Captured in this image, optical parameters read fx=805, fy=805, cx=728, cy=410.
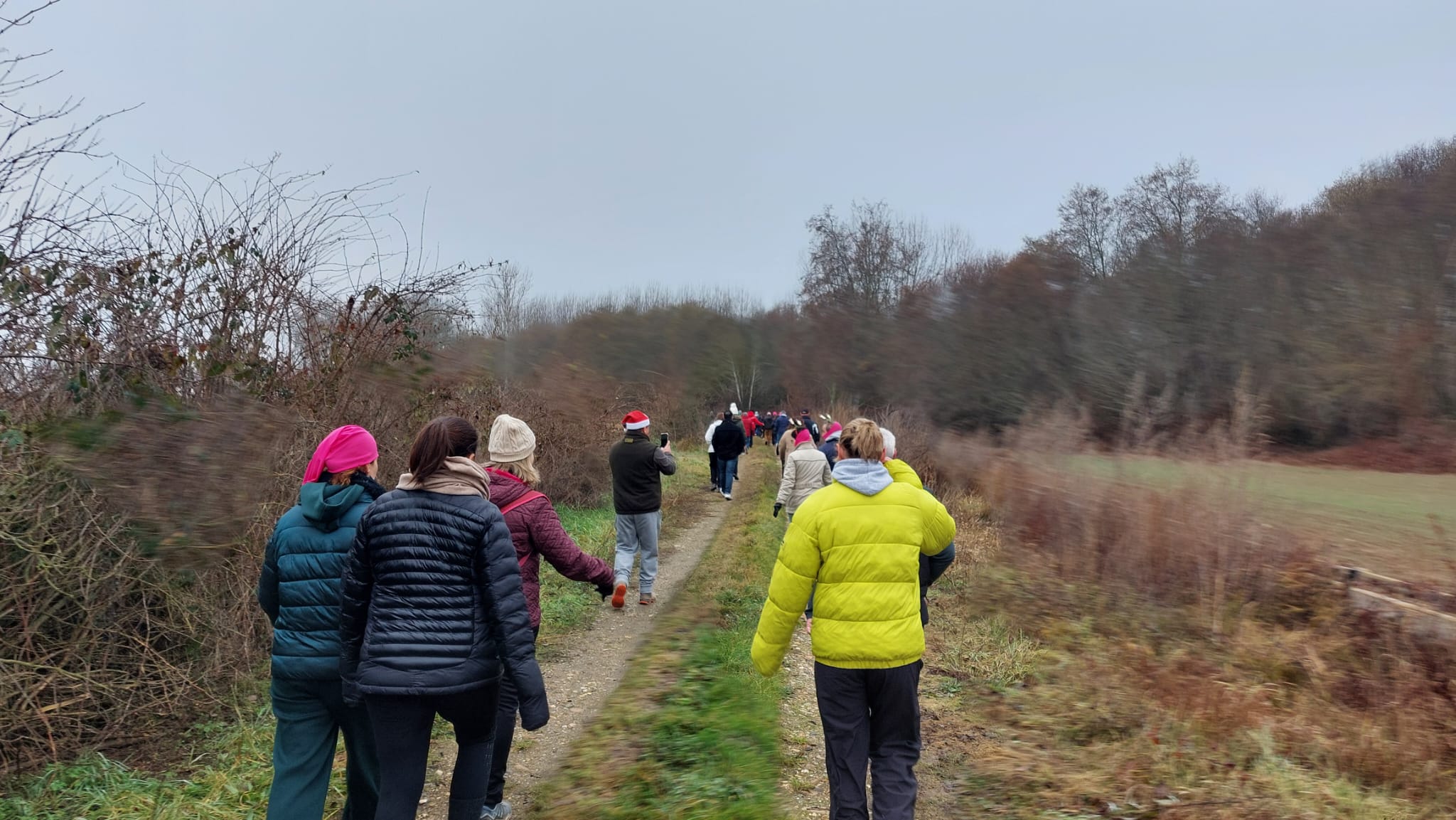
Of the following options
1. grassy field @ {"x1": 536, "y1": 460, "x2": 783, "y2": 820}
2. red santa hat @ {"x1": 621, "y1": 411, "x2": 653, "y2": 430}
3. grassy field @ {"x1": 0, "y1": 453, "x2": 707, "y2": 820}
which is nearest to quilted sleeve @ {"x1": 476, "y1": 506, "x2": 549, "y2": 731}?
grassy field @ {"x1": 536, "y1": 460, "x2": 783, "y2": 820}

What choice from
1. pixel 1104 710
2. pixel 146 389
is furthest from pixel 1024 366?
pixel 146 389

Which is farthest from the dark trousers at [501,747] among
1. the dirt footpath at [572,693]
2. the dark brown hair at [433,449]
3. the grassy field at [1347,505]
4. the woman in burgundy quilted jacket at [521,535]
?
the grassy field at [1347,505]

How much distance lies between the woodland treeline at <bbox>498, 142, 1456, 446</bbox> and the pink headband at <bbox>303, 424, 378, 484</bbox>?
25.3ft

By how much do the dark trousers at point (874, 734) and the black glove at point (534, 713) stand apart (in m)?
1.14

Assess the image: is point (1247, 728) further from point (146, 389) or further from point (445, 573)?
point (146, 389)

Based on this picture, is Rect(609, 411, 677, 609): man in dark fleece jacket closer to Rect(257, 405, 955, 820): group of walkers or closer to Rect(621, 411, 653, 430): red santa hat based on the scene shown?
Rect(621, 411, 653, 430): red santa hat

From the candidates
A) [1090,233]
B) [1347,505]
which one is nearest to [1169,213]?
[1090,233]

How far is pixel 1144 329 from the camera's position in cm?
2205

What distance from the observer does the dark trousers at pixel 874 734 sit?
3426 millimetres

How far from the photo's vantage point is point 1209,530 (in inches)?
285

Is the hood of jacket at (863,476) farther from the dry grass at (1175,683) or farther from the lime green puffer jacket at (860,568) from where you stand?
the dry grass at (1175,683)

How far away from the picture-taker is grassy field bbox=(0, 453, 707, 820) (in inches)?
145

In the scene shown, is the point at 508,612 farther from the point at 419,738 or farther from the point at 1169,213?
the point at 1169,213

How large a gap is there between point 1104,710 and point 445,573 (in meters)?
4.64
